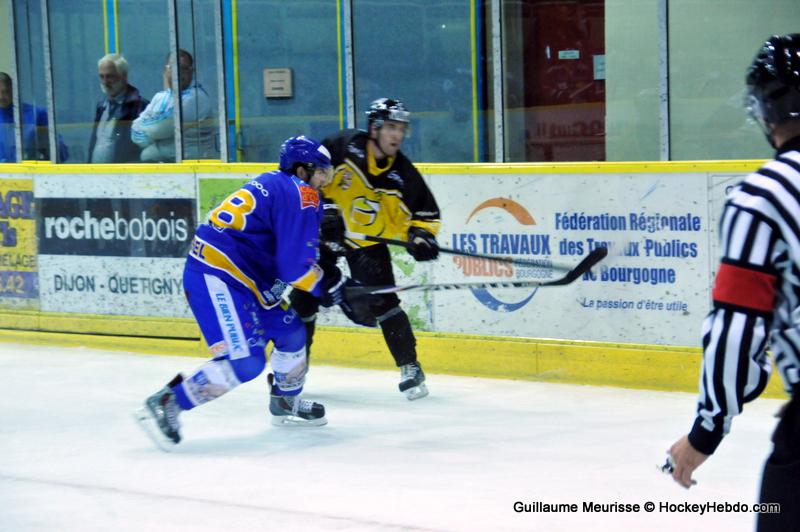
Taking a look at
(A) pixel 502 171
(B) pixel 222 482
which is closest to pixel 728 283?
(B) pixel 222 482

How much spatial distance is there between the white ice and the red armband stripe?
179 cm

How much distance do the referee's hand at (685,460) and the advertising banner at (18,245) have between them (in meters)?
6.25

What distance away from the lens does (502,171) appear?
5.92 metres

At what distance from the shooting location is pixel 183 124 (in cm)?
704

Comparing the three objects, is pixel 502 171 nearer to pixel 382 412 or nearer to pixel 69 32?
pixel 382 412

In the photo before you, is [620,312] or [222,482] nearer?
[222,482]

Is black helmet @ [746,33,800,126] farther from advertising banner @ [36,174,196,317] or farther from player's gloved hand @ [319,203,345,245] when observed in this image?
advertising banner @ [36,174,196,317]

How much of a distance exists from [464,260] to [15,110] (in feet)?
11.4

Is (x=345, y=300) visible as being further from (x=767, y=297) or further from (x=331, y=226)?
(x=767, y=297)

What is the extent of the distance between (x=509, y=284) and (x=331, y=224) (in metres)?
0.92

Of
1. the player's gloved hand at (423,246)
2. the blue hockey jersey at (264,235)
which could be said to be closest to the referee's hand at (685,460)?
the blue hockey jersey at (264,235)

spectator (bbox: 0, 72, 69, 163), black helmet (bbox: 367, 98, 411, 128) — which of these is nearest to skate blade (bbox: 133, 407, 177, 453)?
black helmet (bbox: 367, 98, 411, 128)

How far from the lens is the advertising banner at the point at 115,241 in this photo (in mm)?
6918

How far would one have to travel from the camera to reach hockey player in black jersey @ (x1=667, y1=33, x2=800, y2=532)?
170 cm
